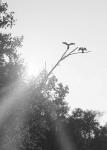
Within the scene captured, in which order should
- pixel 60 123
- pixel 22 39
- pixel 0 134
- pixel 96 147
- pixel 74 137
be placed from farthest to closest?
pixel 96 147 → pixel 74 137 → pixel 60 123 → pixel 22 39 → pixel 0 134

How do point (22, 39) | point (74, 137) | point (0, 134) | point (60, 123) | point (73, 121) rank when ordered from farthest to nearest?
point (73, 121) < point (74, 137) < point (60, 123) < point (22, 39) < point (0, 134)

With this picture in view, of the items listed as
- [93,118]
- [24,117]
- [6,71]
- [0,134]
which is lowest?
[0,134]

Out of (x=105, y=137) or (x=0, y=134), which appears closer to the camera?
(x=0, y=134)

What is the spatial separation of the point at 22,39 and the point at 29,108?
6749 millimetres

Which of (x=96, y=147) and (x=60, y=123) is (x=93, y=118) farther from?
(x=60, y=123)

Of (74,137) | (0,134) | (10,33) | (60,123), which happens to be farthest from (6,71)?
(74,137)

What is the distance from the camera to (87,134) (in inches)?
3565

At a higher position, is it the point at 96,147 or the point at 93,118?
the point at 93,118

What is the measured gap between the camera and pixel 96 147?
286 feet

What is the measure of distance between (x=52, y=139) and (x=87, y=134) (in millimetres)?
30877

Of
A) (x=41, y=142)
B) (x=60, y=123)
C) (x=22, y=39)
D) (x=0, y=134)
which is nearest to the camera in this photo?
(x=0, y=134)

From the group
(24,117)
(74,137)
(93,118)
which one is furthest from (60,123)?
(24,117)

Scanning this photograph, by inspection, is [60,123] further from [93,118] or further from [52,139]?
[93,118]

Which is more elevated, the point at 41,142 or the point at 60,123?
the point at 60,123
